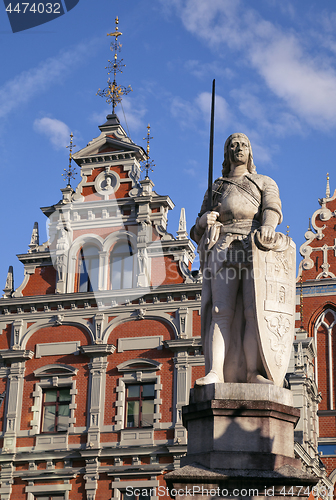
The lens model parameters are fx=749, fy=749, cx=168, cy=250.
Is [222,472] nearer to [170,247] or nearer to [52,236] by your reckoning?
[170,247]

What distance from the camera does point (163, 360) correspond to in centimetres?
2175

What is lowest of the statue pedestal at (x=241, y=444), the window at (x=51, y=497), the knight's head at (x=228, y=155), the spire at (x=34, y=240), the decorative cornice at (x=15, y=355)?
the window at (x=51, y=497)

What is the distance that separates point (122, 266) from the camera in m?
23.1

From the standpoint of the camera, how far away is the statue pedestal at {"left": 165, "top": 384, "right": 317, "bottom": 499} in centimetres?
→ 571

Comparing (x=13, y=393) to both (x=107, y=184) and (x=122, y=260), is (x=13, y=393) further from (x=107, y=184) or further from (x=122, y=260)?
(x=107, y=184)

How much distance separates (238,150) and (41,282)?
17199 mm

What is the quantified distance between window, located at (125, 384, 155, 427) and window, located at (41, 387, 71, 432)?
1.87 meters

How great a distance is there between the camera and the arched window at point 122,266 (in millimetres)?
22875

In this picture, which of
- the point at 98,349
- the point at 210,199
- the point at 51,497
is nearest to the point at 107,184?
the point at 98,349

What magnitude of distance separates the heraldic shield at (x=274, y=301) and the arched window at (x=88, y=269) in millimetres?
16579

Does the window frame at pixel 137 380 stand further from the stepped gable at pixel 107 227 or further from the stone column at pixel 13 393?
the stone column at pixel 13 393

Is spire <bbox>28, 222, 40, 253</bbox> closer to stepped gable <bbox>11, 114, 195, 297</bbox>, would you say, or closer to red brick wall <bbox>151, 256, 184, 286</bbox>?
stepped gable <bbox>11, 114, 195, 297</bbox>

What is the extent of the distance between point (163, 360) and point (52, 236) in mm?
5804

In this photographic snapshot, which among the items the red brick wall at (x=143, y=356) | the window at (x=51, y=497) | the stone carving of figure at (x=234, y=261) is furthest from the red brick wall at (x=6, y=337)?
the stone carving of figure at (x=234, y=261)
